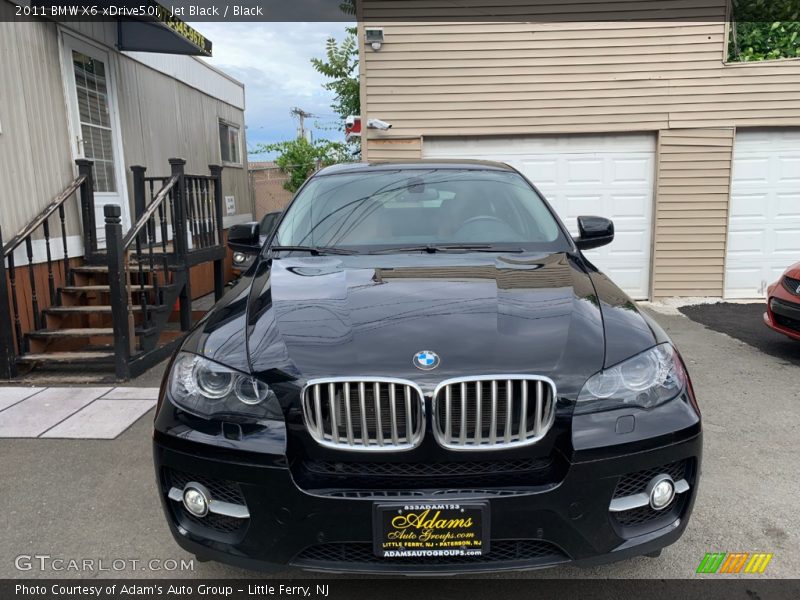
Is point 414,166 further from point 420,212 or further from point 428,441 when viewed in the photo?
point 428,441

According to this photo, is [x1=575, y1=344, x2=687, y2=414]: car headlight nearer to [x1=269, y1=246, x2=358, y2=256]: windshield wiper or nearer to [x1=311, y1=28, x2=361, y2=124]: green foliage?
[x1=269, y1=246, x2=358, y2=256]: windshield wiper

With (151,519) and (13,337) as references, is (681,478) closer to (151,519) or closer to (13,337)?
(151,519)

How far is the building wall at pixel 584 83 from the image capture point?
27.1 ft

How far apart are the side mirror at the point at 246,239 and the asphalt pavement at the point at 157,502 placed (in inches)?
54.1

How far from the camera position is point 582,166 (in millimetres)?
8578

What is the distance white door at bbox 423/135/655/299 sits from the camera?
854 cm

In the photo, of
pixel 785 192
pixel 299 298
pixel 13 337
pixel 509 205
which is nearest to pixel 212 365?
pixel 299 298

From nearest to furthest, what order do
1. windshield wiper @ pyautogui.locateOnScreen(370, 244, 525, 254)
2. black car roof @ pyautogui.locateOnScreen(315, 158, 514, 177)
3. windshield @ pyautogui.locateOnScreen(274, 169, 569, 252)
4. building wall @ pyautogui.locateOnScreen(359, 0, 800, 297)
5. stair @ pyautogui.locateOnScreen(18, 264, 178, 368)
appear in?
windshield wiper @ pyautogui.locateOnScreen(370, 244, 525, 254) → windshield @ pyautogui.locateOnScreen(274, 169, 569, 252) → black car roof @ pyautogui.locateOnScreen(315, 158, 514, 177) → stair @ pyautogui.locateOnScreen(18, 264, 178, 368) → building wall @ pyautogui.locateOnScreen(359, 0, 800, 297)

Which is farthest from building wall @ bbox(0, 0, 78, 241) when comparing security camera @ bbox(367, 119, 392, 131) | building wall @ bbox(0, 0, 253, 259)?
security camera @ bbox(367, 119, 392, 131)

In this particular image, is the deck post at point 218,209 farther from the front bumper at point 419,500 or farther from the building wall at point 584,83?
the front bumper at point 419,500

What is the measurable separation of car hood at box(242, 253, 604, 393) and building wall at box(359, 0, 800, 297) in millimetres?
6212

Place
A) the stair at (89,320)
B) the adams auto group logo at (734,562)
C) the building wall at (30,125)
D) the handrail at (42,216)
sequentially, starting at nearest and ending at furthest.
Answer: the adams auto group logo at (734,562)
the handrail at (42,216)
the stair at (89,320)
the building wall at (30,125)

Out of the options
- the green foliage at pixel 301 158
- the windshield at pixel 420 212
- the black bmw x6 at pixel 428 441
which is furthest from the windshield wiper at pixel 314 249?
the green foliage at pixel 301 158

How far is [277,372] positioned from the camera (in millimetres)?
1993
